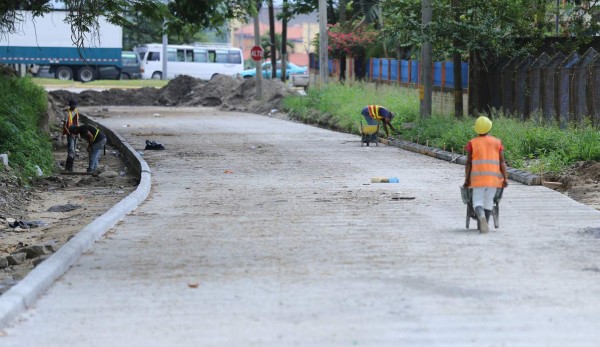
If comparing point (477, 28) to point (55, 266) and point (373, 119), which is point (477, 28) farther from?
point (55, 266)

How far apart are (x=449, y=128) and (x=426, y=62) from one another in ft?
11.9

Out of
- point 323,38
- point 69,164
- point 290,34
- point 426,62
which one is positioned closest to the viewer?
point 69,164

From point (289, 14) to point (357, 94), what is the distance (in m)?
27.9

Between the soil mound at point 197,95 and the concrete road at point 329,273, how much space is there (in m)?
36.4

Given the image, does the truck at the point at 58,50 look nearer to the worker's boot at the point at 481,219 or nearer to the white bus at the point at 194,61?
the white bus at the point at 194,61

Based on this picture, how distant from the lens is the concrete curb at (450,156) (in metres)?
18.8

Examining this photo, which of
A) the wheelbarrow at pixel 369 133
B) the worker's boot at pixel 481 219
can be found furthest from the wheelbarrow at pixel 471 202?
the wheelbarrow at pixel 369 133

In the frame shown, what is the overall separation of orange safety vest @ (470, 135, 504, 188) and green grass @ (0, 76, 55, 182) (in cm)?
1114

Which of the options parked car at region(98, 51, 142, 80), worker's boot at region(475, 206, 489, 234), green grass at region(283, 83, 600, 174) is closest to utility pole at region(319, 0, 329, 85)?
green grass at region(283, 83, 600, 174)

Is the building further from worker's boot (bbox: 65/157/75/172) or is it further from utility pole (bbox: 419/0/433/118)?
worker's boot (bbox: 65/157/75/172)

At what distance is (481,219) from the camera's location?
13.0 m

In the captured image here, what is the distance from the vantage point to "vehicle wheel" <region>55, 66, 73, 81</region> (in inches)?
3056

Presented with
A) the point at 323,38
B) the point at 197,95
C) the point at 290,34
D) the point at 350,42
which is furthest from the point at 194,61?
the point at 290,34

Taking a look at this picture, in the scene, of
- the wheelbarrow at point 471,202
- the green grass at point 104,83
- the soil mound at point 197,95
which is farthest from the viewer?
the green grass at point 104,83
